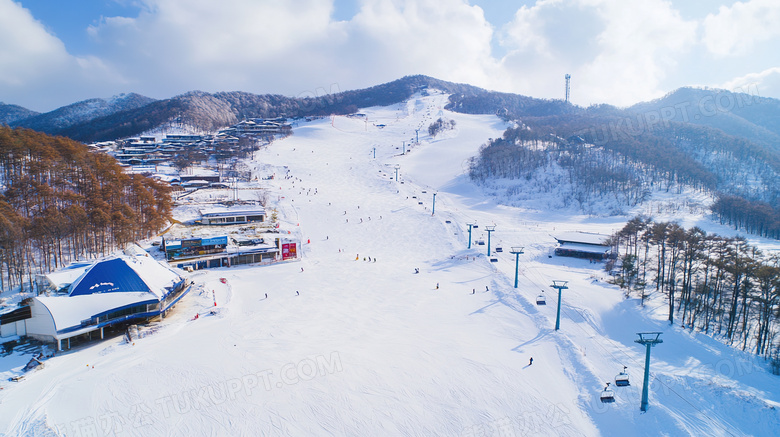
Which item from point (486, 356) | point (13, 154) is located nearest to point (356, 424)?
point (486, 356)

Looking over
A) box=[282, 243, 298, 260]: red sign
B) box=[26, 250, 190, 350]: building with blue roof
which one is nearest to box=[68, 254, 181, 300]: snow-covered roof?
box=[26, 250, 190, 350]: building with blue roof

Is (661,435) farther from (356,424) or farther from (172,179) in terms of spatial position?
(172,179)

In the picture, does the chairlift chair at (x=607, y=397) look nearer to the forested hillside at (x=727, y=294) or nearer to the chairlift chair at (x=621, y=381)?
the chairlift chair at (x=621, y=381)

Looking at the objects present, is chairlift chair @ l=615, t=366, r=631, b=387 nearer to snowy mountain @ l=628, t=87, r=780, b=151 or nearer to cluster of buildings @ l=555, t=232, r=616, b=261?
cluster of buildings @ l=555, t=232, r=616, b=261

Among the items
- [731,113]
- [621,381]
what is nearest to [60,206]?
[621,381]

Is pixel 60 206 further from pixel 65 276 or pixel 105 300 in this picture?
pixel 105 300
